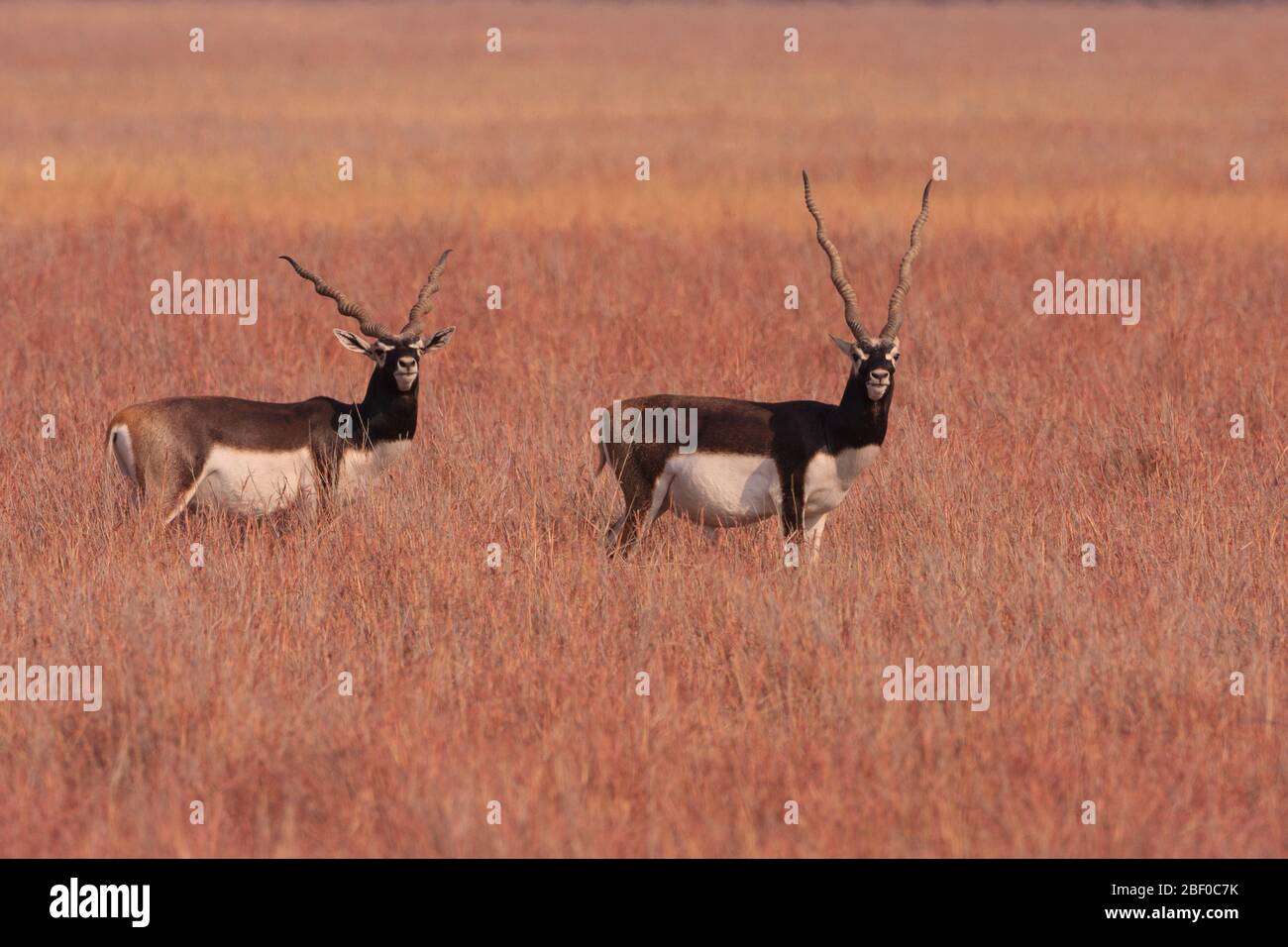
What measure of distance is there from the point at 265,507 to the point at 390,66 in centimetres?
4025

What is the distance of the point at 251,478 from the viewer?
809 centimetres

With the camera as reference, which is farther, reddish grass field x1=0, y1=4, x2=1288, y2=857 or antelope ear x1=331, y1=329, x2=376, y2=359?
antelope ear x1=331, y1=329, x2=376, y2=359

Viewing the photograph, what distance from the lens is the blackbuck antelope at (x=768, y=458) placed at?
7785 mm

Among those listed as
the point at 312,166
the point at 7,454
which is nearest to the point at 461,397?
the point at 7,454

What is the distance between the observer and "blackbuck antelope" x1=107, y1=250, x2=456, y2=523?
8.02 m

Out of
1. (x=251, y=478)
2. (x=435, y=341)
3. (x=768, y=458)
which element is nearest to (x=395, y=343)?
(x=435, y=341)

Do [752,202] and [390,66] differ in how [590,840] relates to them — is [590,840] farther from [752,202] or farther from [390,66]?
[390,66]

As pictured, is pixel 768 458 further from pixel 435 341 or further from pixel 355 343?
pixel 355 343

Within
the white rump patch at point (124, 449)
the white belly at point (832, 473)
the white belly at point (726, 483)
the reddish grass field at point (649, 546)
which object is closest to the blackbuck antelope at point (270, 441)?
the white rump patch at point (124, 449)

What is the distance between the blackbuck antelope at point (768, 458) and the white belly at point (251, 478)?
1.62 meters

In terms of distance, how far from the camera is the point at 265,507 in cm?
819

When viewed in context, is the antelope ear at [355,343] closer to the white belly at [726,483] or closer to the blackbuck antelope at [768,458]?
the blackbuck antelope at [768,458]

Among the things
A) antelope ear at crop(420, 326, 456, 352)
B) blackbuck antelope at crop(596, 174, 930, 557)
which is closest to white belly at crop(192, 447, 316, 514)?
antelope ear at crop(420, 326, 456, 352)

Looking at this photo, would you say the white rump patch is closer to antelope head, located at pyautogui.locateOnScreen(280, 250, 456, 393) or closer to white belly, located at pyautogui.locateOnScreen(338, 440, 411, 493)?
white belly, located at pyautogui.locateOnScreen(338, 440, 411, 493)
